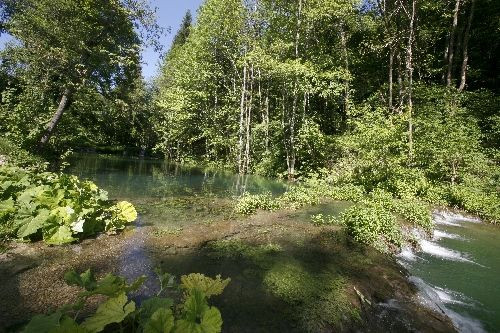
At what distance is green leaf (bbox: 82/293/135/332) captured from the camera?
9.27ft

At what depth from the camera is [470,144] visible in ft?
58.2

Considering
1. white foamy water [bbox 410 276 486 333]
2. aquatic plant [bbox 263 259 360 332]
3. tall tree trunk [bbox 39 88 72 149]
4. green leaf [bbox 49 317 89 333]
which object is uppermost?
tall tree trunk [bbox 39 88 72 149]

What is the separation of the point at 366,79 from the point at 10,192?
92.2 ft

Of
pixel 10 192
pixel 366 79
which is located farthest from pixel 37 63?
pixel 366 79

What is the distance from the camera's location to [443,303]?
21.9ft

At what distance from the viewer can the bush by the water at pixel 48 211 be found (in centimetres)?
709

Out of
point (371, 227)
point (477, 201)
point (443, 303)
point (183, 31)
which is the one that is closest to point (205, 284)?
point (443, 303)

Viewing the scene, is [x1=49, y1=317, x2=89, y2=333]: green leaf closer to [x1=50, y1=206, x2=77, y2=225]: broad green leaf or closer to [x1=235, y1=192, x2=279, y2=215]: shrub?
[x1=50, y1=206, x2=77, y2=225]: broad green leaf

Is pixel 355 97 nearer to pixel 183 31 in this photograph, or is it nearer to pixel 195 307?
pixel 195 307

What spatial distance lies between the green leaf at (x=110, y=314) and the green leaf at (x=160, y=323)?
0.22 m

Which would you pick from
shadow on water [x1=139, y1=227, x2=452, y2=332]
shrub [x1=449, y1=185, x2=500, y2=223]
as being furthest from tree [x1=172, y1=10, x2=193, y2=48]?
shadow on water [x1=139, y1=227, x2=452, y2=332]

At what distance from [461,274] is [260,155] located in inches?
903

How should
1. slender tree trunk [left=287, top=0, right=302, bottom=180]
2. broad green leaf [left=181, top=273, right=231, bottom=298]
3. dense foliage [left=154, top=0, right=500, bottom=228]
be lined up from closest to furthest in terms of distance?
broad green leaf [left=181, top=273, right=231, bottom=298] < dense foliage [left=154, top=0, right=500, bottom=228] < slender tree trunk [left=287, top=0, right=302, bottom=180]

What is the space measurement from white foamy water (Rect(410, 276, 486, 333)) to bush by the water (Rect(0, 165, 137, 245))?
22.8ft
